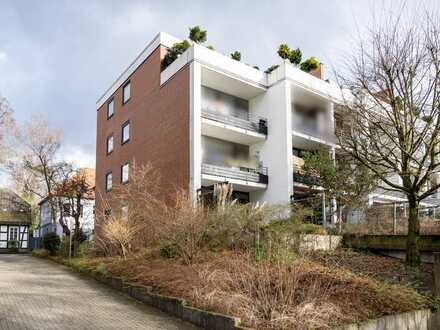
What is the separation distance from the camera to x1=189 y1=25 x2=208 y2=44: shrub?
23.5 meters

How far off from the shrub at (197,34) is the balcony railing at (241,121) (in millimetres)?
4334

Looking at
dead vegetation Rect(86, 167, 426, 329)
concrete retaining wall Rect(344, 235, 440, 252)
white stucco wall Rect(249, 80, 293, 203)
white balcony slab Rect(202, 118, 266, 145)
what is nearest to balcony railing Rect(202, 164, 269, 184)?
white stucco wall Rect(249, 80, 293, 203)

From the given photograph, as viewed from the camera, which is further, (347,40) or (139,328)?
(347,40)

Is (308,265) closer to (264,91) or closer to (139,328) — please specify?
(139,328)

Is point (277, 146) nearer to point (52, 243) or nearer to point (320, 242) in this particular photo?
point (320, 242)

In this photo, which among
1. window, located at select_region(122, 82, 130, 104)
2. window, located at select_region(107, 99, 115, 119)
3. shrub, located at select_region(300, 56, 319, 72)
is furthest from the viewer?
window, located at select_region(107, 99, 115, 119)

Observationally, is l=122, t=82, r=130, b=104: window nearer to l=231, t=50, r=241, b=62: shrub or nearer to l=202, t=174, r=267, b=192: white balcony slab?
l=231, t=50, r=241, b=62: shrub

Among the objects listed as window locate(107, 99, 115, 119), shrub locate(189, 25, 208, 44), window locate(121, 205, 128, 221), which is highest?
shrub locate(189, 25, 208, 44)

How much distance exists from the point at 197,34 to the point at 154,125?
569 centimetres

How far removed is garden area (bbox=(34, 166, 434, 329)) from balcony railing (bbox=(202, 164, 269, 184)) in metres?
4.82

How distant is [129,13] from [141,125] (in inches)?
605

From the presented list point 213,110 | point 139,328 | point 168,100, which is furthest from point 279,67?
point 139,328

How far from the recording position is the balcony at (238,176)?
20.9 metres

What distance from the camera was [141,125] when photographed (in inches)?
1024
